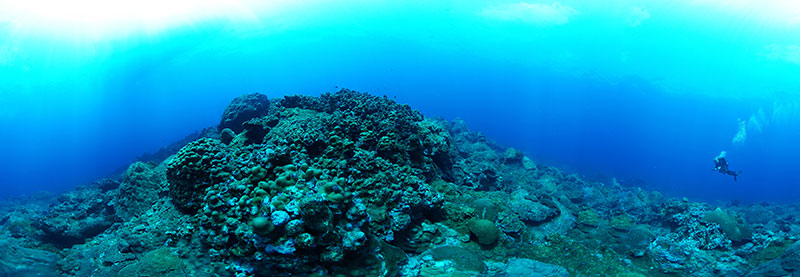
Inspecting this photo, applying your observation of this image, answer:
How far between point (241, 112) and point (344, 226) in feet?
43.9

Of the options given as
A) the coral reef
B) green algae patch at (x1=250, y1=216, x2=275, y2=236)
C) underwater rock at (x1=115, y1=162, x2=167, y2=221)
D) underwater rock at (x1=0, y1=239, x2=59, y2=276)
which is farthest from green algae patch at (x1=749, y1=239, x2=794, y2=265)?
underwater rock at (x1=0, y1=239, x2=59, y2=276)

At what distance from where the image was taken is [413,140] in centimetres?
1123

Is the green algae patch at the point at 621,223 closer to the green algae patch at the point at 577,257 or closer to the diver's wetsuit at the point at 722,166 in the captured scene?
the green algae patch at the point at 577,257

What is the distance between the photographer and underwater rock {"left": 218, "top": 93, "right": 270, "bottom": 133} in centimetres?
1742

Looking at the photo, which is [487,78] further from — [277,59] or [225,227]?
[225,227]

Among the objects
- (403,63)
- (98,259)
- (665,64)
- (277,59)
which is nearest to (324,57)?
(277,59)

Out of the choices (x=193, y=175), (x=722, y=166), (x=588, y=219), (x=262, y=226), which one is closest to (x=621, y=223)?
(x=588, y=219)

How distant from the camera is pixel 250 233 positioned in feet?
19.1

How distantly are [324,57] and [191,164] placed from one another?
163 metres

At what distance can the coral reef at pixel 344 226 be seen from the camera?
239 inches

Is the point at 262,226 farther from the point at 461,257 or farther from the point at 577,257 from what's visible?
the point at 577,257

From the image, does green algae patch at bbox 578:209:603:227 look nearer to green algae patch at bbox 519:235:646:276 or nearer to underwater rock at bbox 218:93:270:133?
green algae patch at bbox 519:235:646:276

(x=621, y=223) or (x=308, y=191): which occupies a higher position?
(x=621, y=223)

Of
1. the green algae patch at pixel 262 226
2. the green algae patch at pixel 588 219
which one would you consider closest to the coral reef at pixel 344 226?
the green algae patch at pixel 262 226
